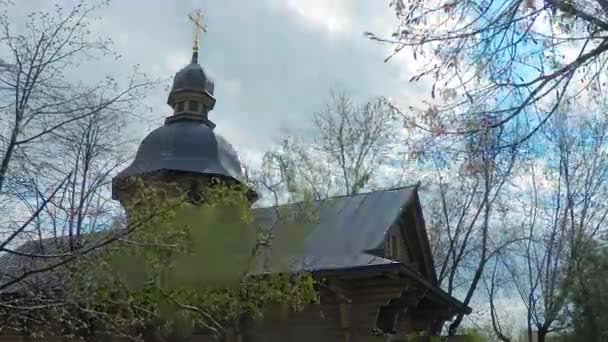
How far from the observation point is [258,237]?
40.1 ft

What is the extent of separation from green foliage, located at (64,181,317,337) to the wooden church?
3.20 feet

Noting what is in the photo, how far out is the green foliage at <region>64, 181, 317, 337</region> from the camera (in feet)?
24.4

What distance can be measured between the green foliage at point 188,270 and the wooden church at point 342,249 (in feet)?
3.20

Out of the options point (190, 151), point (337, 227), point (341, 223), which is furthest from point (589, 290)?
point (190, 151)

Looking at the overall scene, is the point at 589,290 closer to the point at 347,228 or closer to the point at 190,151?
the point at 347,228

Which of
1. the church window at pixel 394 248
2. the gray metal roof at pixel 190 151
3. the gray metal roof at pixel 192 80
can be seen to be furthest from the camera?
the gray metal roof at pixel 192 80

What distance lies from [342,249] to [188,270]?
5.09 meters

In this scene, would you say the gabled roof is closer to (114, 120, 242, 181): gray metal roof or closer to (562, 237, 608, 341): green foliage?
(114, 120, 242, 181): gray metal roof

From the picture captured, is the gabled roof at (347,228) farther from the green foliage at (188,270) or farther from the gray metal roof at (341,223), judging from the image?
the green foliage at (188,270)

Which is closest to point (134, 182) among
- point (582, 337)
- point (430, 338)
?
point (430, 338)

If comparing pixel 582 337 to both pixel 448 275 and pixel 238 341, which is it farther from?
pixel 238 341

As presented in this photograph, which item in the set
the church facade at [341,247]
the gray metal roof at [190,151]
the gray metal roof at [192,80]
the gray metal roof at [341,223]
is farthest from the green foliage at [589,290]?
the gray metal roof at [192,80]

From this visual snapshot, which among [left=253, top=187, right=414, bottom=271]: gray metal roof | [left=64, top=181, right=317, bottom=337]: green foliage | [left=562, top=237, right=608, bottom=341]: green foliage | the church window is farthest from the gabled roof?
[left=562, top=237, right=608, bottom=341]: green foliage

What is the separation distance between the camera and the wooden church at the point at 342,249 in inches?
539
